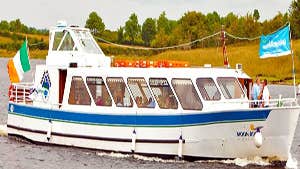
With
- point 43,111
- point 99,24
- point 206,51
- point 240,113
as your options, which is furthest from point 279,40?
point 99,24

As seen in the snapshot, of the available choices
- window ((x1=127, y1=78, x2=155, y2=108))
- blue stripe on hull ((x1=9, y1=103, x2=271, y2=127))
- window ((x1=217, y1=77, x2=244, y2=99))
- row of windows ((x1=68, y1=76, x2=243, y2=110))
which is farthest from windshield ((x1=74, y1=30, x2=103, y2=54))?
window ((x1=217, y1=77, x2=244, y2=99))

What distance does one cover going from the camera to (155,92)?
28875mm

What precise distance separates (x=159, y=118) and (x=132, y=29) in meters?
170

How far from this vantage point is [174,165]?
2733cm

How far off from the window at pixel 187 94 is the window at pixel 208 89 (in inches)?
11.5

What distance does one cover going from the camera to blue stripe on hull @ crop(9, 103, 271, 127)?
2677 centimetres

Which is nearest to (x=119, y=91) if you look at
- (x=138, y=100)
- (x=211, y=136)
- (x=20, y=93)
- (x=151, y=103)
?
(x=138, y=100)

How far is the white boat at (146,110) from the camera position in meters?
27.0

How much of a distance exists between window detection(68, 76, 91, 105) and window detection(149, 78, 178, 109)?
3251 mm

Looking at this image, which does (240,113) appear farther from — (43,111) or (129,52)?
(129,52)

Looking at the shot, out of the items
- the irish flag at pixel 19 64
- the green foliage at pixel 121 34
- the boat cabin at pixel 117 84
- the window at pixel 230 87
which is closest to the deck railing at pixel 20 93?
the irish flag at pixel 19 64

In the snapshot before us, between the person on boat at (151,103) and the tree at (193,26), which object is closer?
the person on boat at (151,103)

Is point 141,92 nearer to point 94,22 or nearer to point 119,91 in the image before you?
point 119,91

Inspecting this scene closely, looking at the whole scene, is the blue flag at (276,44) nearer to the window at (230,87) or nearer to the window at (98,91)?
the window at (230,87)
